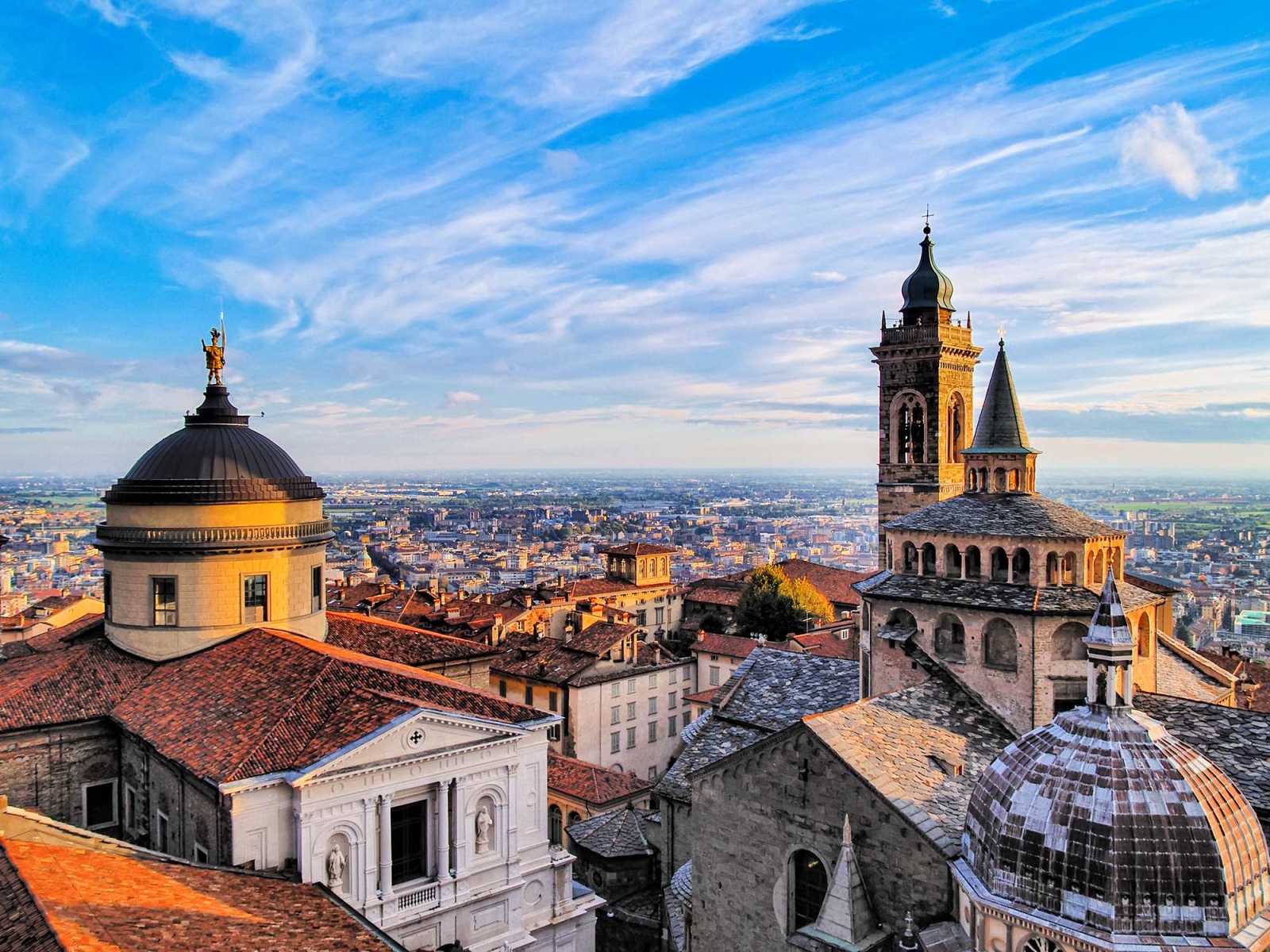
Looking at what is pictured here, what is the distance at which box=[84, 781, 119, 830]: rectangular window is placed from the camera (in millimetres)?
23641

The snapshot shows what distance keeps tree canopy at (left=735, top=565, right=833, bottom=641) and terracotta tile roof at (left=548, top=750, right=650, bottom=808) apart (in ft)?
95.6

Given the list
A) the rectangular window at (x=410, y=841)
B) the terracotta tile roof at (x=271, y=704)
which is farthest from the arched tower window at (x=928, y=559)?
the rectangular window at (x=410, y=841)

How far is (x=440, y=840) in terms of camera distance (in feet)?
69.1

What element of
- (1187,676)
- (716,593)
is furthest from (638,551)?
(1187,676)

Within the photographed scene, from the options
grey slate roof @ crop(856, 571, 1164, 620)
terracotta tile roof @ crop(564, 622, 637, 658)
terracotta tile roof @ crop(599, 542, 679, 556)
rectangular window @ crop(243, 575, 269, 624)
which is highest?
grey slate roof @ crop(856, 571, 1164, 620)

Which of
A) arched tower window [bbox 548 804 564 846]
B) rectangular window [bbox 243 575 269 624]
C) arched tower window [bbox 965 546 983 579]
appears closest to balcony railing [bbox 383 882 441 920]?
rectangular window [bbox 243 575 269 624]

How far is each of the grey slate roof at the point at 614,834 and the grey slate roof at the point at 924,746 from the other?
14732 mm

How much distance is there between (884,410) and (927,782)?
31515 millimetres

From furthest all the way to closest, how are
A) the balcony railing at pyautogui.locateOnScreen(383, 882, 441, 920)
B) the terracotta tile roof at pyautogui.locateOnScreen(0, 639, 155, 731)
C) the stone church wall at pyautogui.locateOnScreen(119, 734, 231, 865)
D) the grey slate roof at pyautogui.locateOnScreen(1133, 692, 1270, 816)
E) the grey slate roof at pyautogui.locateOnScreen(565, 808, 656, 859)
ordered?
the grey slate roof at pyautogui.locateOnScreen(565, 808, 656, 859)
the terracotta tile roof at pyautogui.locateOnScreen(0, 639, 155, 731)
the balcony railing at pyautogui.locateOnScreen(383, 882, 441, 920)
the stone church wall at pyautogui.locateOnScreen(119, 734, 231, 865)
the grey slate roof at pyautogui.locateOnScreen(1133, 692, 1270, 816)

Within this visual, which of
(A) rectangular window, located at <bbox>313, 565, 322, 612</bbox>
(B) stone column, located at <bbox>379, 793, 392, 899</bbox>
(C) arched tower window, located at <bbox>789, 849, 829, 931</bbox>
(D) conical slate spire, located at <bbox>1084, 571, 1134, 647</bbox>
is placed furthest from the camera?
(A) rectangular window, located at <bbox>313, 565, 322, 612</bbox>

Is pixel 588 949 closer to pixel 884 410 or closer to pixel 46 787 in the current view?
pixel 46 787

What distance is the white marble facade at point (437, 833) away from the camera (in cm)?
1873

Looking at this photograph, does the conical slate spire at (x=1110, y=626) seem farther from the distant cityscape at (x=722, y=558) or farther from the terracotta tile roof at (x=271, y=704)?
the distant cityscape at (x=722, y=558)

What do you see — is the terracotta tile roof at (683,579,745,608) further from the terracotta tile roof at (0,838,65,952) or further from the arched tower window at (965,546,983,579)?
the terracotta tile roof at (0,838,65,952)
